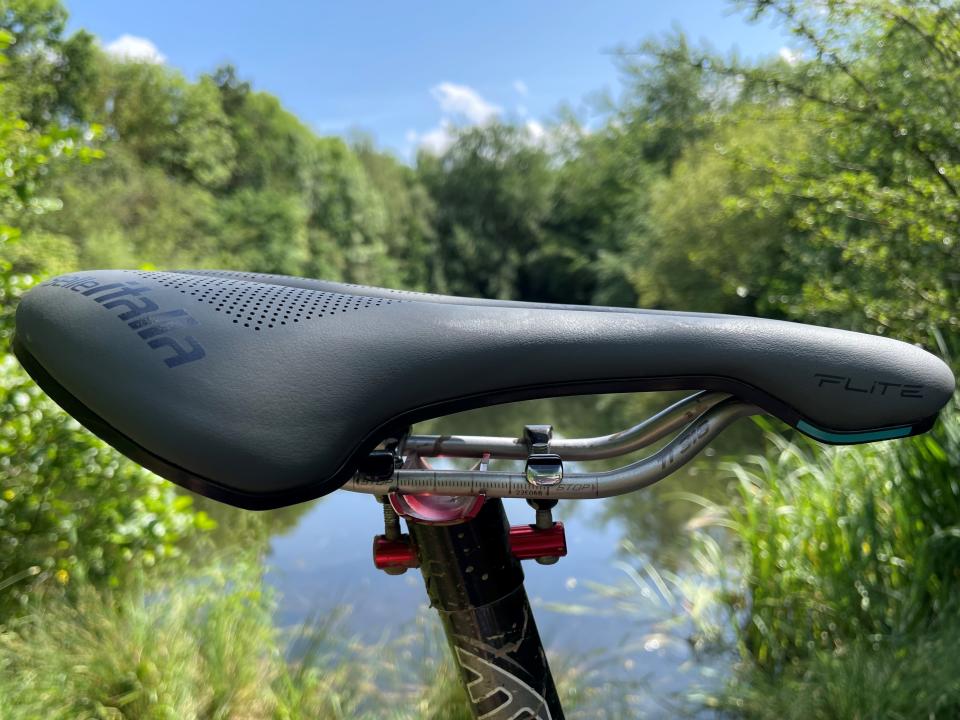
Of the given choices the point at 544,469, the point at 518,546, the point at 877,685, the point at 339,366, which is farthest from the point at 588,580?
the point at 339,366

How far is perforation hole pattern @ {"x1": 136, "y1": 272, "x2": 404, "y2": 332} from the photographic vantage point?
57 centimetres

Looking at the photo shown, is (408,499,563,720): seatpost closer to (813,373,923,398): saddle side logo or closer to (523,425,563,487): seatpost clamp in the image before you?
(523,425,563,487): seatpost clamp

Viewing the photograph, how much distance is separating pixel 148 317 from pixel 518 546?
0.45 meters

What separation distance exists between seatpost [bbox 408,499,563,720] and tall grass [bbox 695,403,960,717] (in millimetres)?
1390

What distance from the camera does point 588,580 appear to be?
138 inches

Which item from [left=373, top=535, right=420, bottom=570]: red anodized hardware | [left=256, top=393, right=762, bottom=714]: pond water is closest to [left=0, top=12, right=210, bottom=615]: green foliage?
[left=256, top=393, right=762, bottom=714]: pond water

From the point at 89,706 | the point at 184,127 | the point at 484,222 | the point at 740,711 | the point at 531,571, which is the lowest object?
the point at 740,711

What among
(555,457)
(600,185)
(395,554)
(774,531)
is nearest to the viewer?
(555,457)

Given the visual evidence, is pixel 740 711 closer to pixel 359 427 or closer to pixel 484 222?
Result: pixel 359 427

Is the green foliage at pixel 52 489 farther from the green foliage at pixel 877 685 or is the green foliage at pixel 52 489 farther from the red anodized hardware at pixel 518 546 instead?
the green foliage at pixel 877 685

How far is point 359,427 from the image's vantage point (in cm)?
55

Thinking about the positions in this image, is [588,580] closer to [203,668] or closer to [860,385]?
[203,668]

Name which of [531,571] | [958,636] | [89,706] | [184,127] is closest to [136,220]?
[184,127]

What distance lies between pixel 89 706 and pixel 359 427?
1.68 m
